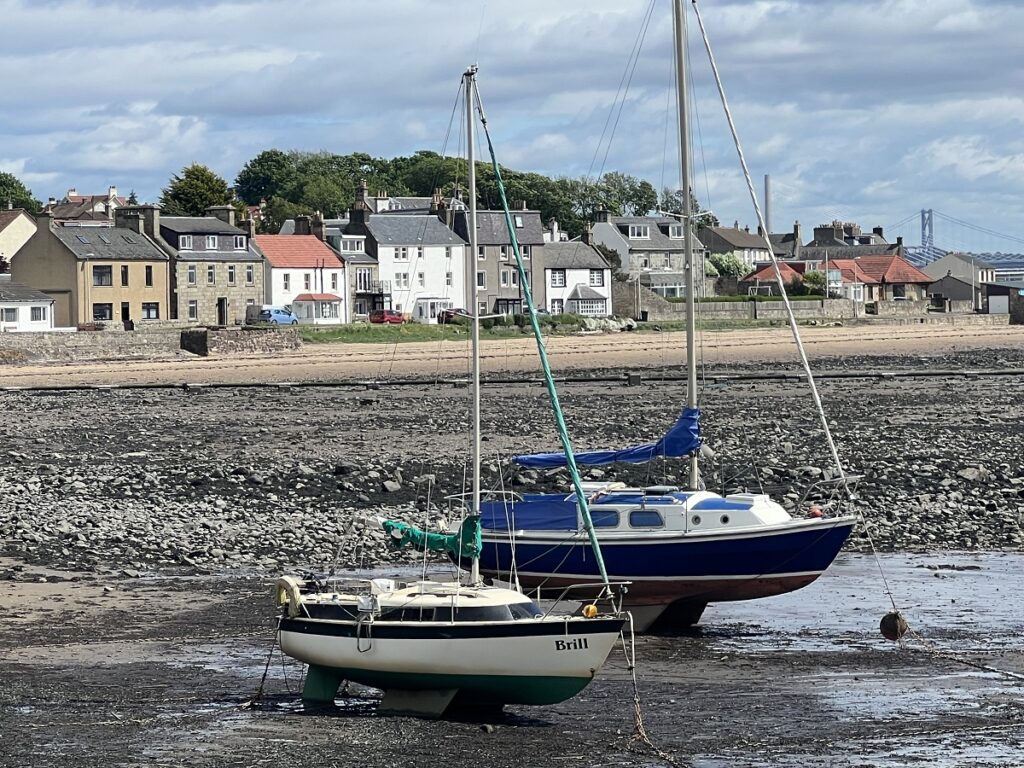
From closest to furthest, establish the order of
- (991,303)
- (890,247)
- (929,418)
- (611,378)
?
(929,418), (611,378), (991,303), (890,247)

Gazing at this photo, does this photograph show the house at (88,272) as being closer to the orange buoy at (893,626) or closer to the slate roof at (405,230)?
the slate roof at (405,230)

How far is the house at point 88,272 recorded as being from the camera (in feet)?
318

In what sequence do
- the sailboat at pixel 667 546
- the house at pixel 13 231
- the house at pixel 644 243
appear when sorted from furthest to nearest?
the house at pixel 644 243 < the house at pixel 13 231 < the sailboat at pixel 667 546

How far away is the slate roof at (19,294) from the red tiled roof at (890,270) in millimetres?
90226

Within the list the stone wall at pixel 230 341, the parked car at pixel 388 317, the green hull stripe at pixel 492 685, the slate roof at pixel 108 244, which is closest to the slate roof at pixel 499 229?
the parked car at pixel 388 317

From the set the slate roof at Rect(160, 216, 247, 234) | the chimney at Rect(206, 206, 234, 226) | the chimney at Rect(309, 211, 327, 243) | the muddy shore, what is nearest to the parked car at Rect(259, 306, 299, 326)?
the slate roof at Rect(160, 216, 247, 234)

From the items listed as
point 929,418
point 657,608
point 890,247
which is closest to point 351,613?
point 657,608

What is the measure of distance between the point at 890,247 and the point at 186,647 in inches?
6875

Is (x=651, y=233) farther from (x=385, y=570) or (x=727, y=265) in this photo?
(x=385, y=570)

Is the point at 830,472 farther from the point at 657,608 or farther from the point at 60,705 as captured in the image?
the point at 60,705

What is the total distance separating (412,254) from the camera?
119125 mm

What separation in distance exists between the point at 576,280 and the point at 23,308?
4818 centimetres

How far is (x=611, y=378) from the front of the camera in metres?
61.0

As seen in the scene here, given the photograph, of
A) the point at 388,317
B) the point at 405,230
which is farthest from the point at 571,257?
the point at 388,317
